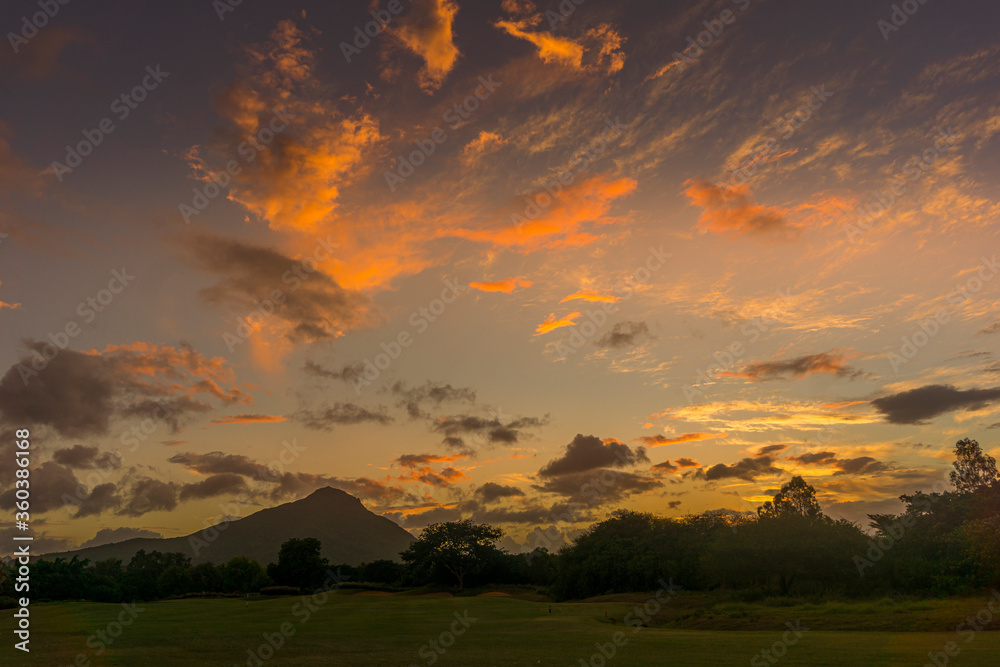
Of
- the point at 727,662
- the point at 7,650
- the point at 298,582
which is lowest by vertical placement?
the point at 298,582

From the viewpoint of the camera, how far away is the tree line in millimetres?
53125

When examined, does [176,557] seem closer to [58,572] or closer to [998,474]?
[58,572]

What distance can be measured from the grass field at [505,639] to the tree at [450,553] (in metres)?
56.5

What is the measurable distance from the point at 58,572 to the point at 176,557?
147ft

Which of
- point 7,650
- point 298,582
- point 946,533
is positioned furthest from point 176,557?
point 946,533

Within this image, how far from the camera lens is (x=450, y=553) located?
3898 inches

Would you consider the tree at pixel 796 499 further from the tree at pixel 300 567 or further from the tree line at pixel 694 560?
the tree at pixel 300 567

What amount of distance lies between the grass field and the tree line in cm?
1589

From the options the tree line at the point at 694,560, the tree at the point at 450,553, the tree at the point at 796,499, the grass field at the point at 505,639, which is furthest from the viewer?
the tree at the point at 450,553

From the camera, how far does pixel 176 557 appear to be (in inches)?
5030

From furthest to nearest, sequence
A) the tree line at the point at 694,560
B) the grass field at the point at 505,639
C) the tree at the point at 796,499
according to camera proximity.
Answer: the tree at the point at 796,499 → the tree line at the point at 694,560 → the grass field at the point at 505,639

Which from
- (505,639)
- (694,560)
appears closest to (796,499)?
(694,560)

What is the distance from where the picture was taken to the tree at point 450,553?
9875cm

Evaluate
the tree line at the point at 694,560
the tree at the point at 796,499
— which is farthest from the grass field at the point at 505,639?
the tree at the point at 796,499
